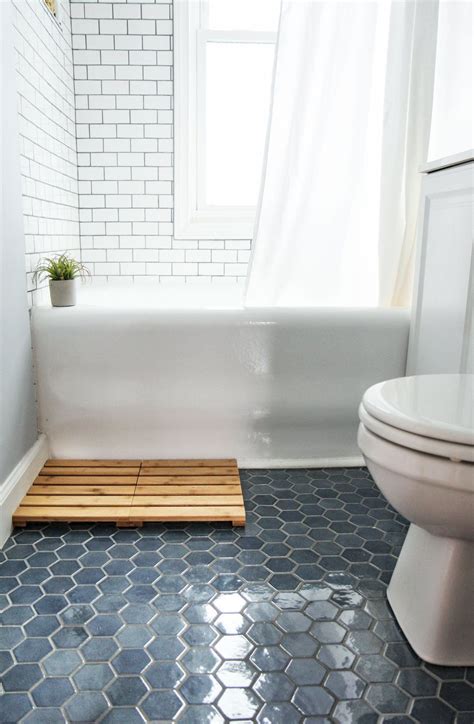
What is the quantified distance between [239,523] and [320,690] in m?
0.67

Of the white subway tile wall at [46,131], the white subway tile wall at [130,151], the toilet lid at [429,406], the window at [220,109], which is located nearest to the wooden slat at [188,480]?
the white subway tile wall at [46,131]

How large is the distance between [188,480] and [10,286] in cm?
85

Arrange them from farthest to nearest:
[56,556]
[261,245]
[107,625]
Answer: [261,245], [56,556], [107,625]

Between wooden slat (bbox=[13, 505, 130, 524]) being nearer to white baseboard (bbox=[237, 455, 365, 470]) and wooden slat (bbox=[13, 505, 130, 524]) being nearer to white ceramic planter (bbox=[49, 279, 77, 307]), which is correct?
white baseboard (bbox=[237, 455, 365, 470])

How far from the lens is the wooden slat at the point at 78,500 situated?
1.93 metres

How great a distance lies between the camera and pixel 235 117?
310cm

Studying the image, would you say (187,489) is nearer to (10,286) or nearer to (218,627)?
A: (218,627)

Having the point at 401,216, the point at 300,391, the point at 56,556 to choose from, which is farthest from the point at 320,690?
the point at 401,216

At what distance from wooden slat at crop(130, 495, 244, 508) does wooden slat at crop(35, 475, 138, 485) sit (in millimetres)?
133

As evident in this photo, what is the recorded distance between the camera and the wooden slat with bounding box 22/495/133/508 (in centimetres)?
193

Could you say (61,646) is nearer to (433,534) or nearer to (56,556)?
(56,556)

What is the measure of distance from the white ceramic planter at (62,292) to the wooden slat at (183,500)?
725 millimetres

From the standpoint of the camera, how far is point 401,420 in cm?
122

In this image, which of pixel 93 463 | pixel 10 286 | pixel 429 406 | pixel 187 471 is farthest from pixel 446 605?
pixel 10 286
